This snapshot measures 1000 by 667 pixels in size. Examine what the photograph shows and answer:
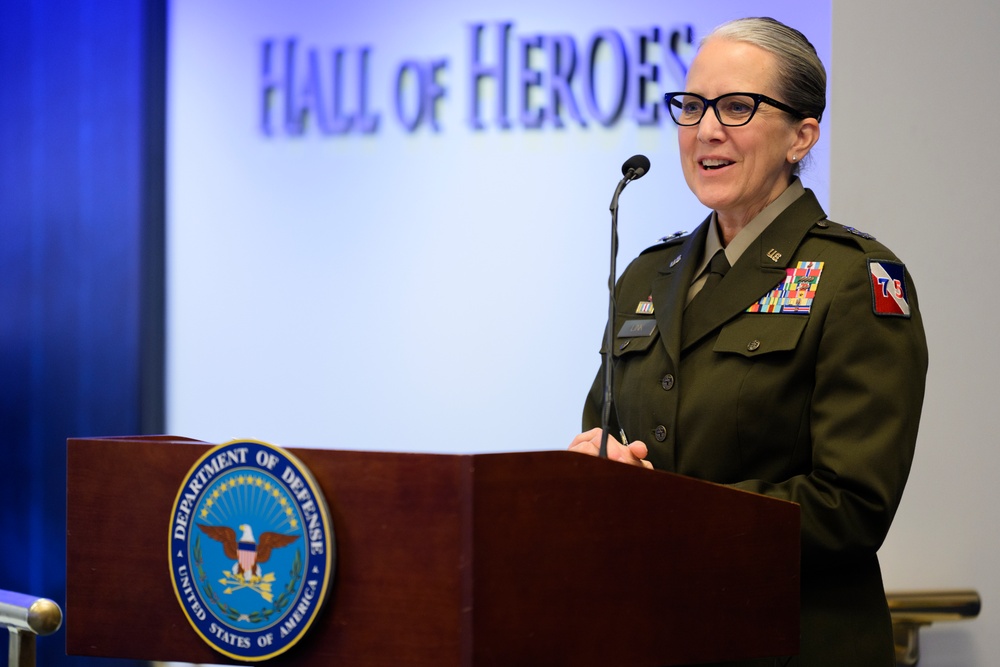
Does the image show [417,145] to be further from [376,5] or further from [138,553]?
[138,553]

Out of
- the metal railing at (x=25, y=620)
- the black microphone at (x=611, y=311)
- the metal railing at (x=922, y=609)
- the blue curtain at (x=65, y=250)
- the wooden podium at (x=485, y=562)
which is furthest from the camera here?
the blue curtain at (x=65, y=250)

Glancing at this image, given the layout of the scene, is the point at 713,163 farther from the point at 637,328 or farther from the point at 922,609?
the point at 922,609

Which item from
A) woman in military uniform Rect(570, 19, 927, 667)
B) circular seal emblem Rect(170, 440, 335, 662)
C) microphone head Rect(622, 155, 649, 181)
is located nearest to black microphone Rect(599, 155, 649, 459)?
microphone head Rect(622, 155, 649, 181)

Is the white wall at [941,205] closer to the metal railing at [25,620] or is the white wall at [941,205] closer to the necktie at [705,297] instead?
the necktie at [705,297]

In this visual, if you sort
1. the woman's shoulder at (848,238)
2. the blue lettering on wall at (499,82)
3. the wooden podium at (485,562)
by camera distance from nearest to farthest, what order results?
the wooden podium at (485,562) < the woman's shoulder at (848,238) < the blue lettering on wall at (499,82)

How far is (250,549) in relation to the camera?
3.48 ft

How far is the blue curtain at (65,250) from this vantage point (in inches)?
140

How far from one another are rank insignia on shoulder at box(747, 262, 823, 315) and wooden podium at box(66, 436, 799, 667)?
1.20ft

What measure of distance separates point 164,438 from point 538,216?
2.35 m

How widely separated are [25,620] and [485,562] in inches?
29.5

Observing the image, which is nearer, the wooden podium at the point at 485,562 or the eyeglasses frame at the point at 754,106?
the wooden podium at the point at 485,562

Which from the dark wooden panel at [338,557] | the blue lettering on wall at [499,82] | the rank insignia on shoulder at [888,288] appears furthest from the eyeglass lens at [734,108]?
the blue lettering on wall at [499,82]

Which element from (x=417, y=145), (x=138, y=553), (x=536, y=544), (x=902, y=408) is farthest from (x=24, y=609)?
(x=417, y=145)

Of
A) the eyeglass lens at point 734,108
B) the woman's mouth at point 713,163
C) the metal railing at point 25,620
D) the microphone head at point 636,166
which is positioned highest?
the eyeglass lens at point 734,108
